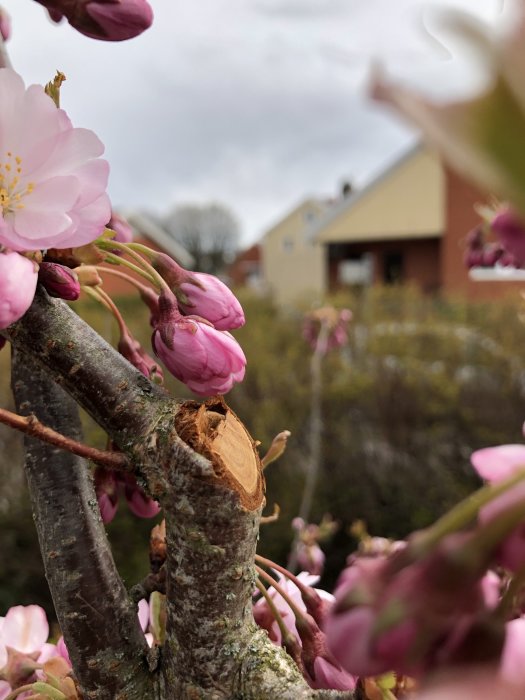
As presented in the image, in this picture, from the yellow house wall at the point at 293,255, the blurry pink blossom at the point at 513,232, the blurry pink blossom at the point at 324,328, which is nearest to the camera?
the blurry pink blossom at the point at 513,232

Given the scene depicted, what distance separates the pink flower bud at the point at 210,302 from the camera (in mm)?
610

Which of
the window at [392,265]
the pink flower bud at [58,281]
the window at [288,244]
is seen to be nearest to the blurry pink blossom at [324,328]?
the pink flower bud at [58,281]

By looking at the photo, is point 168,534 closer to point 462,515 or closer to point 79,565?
point 79,565

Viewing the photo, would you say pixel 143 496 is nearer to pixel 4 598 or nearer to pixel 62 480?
pixel 62 480

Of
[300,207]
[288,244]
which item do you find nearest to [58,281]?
[288,244]

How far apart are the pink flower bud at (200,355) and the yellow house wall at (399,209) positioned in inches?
561

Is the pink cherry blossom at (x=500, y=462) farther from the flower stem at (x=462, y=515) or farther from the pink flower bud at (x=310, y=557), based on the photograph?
the pink flower bud at (x=310, y=557)

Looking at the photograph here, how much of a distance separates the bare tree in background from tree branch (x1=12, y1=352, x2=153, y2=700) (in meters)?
26.6

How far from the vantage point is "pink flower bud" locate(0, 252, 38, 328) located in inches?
18.1

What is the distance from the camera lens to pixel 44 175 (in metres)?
0.56

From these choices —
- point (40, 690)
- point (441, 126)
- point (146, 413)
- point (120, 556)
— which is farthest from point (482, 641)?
point (120, 556)

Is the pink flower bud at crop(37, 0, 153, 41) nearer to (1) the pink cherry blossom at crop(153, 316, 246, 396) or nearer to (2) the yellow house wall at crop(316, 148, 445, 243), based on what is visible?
(1) the pink cherry blossom at crop(153, 316, 246, 396)

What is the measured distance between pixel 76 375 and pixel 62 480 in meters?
0.10

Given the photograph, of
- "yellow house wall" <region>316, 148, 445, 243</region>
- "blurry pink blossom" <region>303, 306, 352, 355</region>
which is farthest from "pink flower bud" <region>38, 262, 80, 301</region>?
"yellow house wall" <region>316, 148, 445, 243</region>
